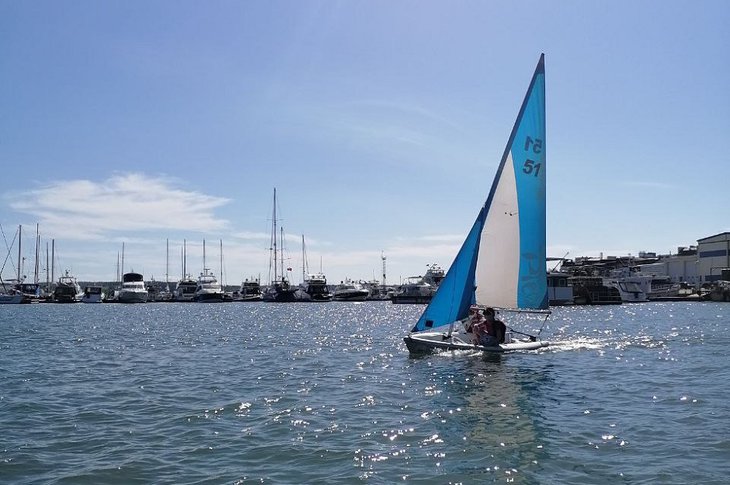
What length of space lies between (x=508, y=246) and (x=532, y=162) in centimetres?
405

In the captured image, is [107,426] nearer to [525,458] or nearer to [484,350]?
[525,458]

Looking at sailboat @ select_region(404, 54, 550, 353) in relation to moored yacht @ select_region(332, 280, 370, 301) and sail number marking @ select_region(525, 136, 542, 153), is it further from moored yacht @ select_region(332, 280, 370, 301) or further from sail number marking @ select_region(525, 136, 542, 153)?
moored yacht @ select_region(332, 280, 370, 301)

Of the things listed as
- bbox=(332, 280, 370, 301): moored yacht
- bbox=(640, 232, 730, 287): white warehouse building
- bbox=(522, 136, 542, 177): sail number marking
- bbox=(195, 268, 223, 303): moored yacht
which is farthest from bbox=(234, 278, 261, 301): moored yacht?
bbox=(522, 136, 542, 177): sail number marking

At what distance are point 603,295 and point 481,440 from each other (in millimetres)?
111557

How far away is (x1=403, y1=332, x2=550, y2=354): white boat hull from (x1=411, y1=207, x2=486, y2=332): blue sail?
77cm

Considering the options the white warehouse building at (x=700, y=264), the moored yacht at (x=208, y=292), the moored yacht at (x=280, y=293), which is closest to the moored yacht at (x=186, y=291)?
the moored yacht at (x=208, y=292)

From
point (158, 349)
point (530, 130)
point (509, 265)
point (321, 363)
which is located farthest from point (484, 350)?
point (158, 349)

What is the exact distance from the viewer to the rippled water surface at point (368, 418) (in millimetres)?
12445

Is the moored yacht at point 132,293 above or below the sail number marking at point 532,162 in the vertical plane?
below

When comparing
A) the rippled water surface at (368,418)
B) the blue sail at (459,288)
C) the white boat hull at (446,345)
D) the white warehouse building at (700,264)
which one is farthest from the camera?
the white warehouse building at (700,264)

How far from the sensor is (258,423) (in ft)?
54.0

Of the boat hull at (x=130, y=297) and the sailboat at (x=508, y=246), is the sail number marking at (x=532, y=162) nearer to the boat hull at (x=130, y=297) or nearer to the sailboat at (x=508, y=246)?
the sailboat at (x=508, y=246)

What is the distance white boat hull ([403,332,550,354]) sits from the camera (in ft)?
94.1

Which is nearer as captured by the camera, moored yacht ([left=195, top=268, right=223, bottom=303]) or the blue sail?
the blue sail
